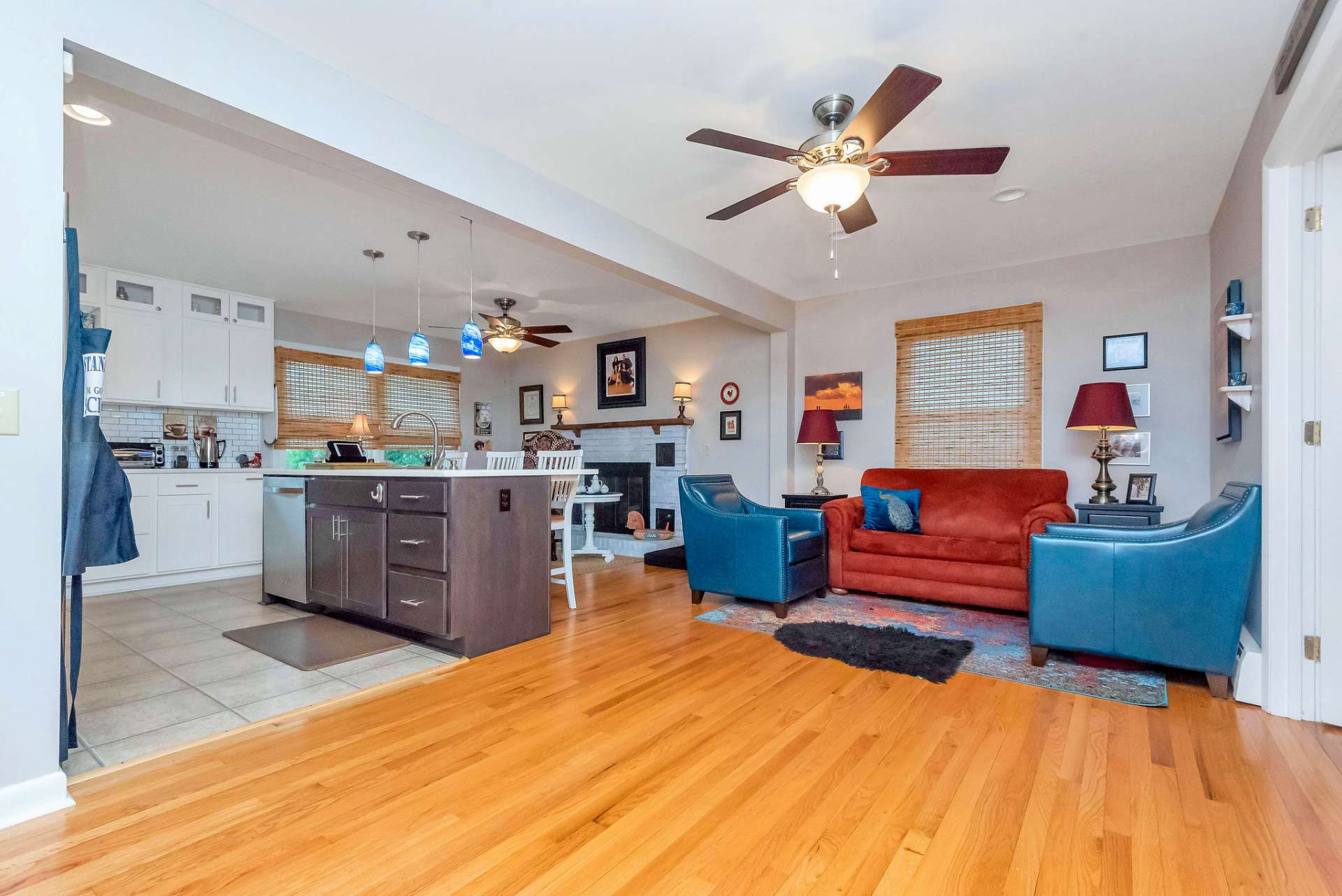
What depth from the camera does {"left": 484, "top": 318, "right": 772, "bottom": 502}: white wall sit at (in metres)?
6.30

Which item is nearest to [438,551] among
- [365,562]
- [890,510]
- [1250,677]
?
[365,562]

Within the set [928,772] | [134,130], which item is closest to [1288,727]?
[928,772]

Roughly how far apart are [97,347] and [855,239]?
13.8 ft

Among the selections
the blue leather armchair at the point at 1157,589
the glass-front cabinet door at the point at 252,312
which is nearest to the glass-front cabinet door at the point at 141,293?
the glass-front cabinet door at the point at 252,312

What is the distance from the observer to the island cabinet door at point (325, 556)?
362cm

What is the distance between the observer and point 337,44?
2410mm

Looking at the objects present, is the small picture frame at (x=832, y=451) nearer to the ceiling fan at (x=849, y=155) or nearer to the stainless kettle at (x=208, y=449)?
the ceiling fan at (x=849, y=155)

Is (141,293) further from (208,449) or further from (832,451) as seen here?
(832,451)

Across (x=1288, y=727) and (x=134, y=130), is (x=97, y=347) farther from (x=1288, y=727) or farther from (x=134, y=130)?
(x=1288, y=727)

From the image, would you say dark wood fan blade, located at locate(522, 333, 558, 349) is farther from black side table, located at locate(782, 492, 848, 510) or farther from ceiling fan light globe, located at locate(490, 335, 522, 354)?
black side table, located at locate(782, 492, 848, 510)

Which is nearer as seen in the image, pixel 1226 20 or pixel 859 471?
pixel 1226 20

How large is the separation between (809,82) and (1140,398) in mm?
3567

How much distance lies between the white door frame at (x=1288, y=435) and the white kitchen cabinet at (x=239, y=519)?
6.86 metres

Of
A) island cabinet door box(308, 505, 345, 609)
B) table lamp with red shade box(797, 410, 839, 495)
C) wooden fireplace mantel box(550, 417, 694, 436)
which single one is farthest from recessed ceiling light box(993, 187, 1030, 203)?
island cabinet door box(308, 505, 345, 609)
